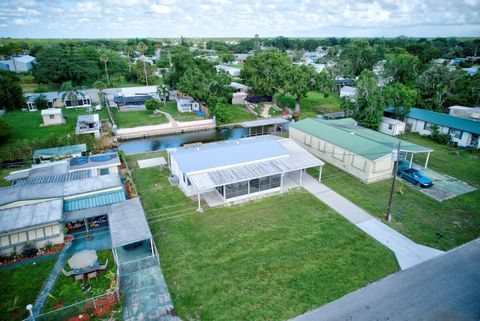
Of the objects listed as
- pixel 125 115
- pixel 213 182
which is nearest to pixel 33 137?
pixel 125 115

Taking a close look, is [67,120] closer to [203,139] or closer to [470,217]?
[203,139]

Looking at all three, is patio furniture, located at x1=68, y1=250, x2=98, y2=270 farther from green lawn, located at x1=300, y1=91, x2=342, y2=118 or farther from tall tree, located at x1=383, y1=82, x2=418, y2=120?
green lawn, located at x1=300, y1=91, x2=342, y2=118

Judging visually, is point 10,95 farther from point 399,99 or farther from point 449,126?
point 449,126

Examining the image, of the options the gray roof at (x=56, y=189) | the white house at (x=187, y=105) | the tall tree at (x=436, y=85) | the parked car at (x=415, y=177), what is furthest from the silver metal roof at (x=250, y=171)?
the tall tree at (x=436, y=85)

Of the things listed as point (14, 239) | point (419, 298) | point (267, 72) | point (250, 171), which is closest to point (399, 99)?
point (267, 72)

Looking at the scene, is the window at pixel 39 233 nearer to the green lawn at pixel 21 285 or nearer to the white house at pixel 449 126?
the green lawn at pixel 21 285
